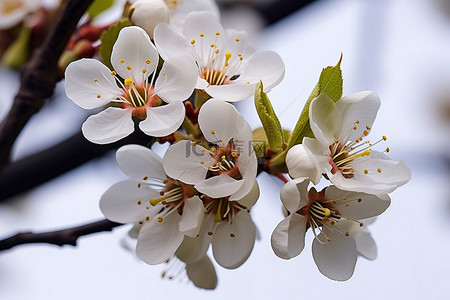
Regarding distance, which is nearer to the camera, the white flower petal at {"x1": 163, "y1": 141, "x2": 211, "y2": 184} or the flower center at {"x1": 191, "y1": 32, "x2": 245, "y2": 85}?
the white flower petal at {"x1": 163, "y1": 141, "x2": 211, "y2": 184}

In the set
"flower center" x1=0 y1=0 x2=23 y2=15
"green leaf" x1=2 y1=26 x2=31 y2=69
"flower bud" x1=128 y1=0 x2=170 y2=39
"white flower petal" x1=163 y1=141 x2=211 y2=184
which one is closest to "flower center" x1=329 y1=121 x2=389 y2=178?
"white flower petal" x1=163 y1=141 x2=211 y2=184

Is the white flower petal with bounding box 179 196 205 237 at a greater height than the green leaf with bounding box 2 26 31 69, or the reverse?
the white flower petal with bounding box 179 196 205 237

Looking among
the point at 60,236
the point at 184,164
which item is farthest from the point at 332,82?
the point at 60,236

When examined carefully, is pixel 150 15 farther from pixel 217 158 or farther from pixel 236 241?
pixel 236 241

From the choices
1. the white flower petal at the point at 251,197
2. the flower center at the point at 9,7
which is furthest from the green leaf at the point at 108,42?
the flower center at the point at 9,7

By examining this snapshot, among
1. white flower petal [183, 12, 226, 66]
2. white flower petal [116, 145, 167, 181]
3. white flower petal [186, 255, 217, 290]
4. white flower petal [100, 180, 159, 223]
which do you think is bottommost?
white flower petal [186, 255, 217, 290]

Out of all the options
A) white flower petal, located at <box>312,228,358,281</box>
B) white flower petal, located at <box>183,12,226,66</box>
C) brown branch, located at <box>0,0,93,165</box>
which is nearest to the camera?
white flower petal, located at <box>312,228,358,281</box>

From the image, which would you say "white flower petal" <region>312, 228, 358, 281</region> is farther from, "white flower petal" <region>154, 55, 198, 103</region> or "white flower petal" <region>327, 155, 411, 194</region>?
"white flower petal" <region>154, 55, 198, 103</region>

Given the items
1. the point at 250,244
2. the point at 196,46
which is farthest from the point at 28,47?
the point at 250,244
